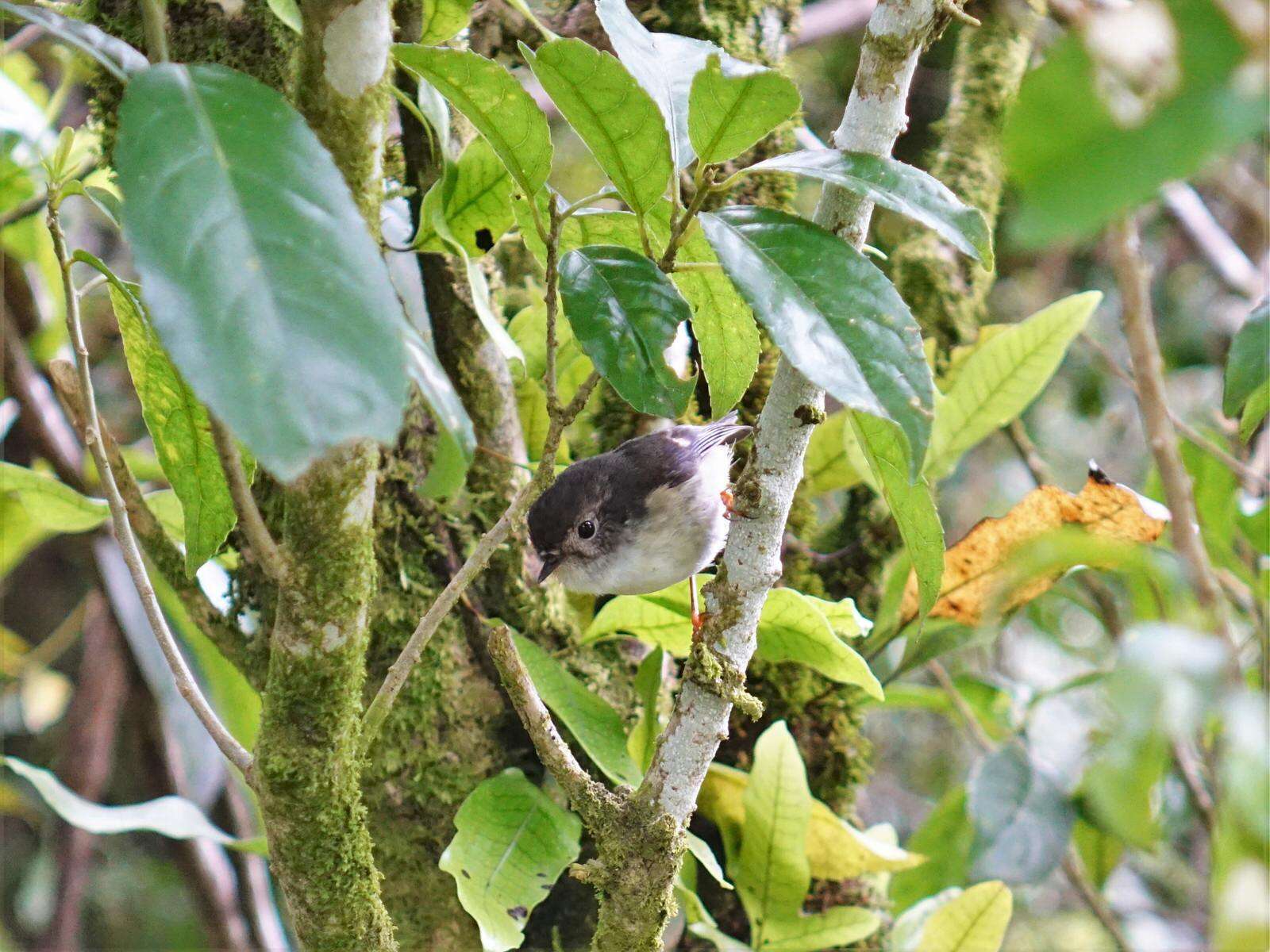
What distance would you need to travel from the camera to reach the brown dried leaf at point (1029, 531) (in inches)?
78.8

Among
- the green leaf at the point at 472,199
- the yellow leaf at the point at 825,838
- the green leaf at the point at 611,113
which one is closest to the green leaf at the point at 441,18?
the green leaf at the point at 472,199

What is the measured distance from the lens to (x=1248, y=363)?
1.36 m

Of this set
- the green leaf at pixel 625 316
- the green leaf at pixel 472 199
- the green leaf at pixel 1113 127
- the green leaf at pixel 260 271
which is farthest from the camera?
the green leaf at pixel 472 199

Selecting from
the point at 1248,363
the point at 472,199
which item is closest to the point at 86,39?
the point at 472,199

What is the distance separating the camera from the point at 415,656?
1.42m

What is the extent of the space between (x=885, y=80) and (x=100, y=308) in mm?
3503

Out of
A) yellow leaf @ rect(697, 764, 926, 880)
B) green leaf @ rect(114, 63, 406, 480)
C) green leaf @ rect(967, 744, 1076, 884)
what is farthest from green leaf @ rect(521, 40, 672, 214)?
green leaf @ rect(967, 744, 1076, 884)

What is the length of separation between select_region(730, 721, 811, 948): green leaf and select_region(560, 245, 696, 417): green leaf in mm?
845

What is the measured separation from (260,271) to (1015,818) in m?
1.98

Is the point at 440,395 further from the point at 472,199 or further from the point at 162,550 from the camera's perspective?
the point at 162,550

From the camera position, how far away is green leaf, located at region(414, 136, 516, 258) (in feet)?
5.85

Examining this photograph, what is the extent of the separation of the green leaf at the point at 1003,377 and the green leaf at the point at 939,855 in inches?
35.0

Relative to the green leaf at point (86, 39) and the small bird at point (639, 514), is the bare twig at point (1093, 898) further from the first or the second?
the green leaf at point (86, 39)

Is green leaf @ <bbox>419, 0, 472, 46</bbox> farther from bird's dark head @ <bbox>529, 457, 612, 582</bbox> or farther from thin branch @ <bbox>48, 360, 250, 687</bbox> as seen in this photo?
bird's dark head @ <bbox>529, 457, 612, 582</bbox>
